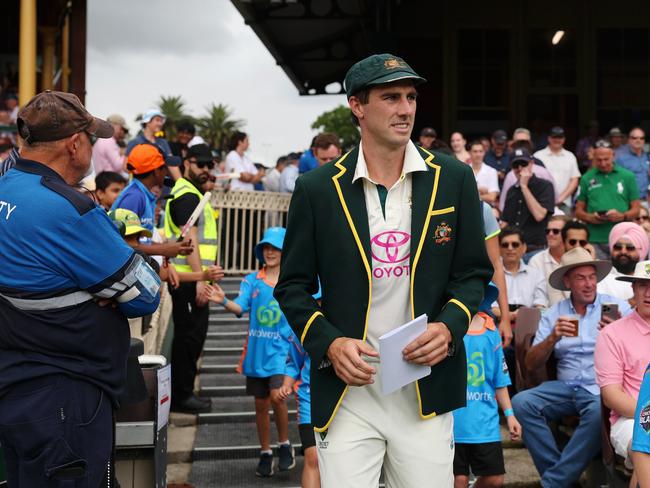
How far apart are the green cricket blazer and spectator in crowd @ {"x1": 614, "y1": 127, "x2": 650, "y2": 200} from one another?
10816mm

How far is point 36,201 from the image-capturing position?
3.37m

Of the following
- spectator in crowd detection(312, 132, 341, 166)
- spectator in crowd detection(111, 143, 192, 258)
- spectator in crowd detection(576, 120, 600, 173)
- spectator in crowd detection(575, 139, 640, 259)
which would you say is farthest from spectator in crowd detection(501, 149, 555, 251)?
spectator in crowd detection(576, 120, 600, 173)

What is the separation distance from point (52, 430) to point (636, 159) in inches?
463

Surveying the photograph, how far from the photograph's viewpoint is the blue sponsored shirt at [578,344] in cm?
651

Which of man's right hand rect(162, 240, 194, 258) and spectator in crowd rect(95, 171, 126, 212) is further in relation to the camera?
spectator in crowd rect(95, 171, 126, 212)

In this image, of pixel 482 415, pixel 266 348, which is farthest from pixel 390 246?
pixel 266 348

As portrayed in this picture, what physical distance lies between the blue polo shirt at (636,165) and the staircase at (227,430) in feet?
21.3

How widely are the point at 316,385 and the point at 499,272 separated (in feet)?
10.2

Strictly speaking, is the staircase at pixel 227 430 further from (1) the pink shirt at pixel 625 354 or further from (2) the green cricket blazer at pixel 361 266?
(2) the green cricket blazer at pixel 361 266

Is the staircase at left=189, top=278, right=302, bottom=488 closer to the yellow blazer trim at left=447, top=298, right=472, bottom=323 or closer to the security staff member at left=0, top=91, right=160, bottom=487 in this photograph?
the security staff member at left=0, top=91, right=160, bottom=487

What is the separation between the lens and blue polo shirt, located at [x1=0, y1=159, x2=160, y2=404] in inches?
132

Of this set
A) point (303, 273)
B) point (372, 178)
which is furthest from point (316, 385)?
point (372, 178)

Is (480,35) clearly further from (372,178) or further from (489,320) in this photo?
(372,178)

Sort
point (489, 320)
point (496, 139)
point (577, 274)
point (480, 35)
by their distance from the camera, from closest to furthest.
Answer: point (489, 320)
point (577, 274)
point (496, 139)
point (480, 35)
